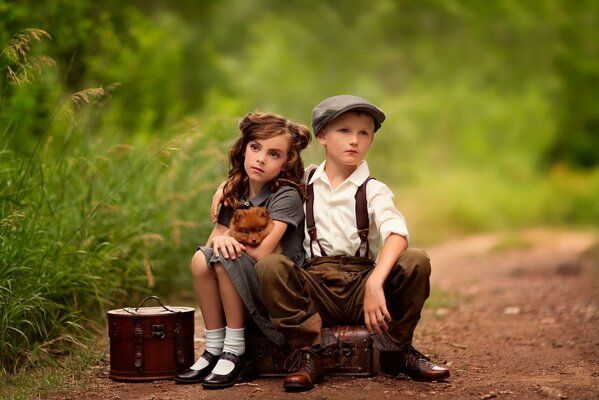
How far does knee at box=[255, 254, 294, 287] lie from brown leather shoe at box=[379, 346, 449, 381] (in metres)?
0.71

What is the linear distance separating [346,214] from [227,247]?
65cm

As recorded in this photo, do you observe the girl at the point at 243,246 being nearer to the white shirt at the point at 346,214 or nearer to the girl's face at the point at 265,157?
the girl's face at the point at 265,157

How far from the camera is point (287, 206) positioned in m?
4.32

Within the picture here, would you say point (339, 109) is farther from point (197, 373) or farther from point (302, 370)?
point (197, 373)

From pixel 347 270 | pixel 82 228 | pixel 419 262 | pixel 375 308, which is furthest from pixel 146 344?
pixel 419 262

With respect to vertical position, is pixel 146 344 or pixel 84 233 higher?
pixel 84 233

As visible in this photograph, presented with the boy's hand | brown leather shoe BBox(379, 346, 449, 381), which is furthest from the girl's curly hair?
brown leather shoe BBox(379, 346, 449, 381)

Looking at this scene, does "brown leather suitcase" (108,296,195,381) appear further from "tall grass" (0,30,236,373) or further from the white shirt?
the white shirt

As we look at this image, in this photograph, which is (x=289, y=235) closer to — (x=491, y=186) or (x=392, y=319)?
(x=392, y=319)

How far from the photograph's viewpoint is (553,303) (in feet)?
23.7

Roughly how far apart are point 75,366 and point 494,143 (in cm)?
1526

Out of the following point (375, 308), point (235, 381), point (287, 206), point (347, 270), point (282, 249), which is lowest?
point (235, 381)

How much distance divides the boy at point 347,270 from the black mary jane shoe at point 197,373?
1.41 ft

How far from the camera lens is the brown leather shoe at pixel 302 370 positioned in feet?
12.9
